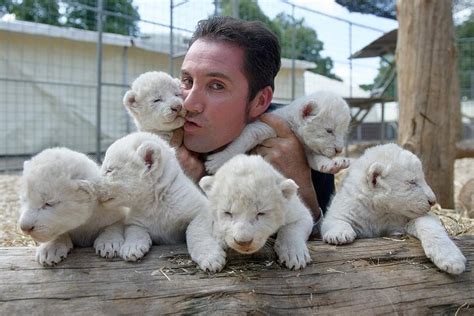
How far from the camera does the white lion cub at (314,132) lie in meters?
3.81

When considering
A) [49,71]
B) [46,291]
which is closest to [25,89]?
[49,71]

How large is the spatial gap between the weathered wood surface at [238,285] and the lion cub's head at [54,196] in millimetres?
204

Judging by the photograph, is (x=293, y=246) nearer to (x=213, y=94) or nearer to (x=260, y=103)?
(x=213, y=94)

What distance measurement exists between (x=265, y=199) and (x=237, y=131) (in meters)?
1.41

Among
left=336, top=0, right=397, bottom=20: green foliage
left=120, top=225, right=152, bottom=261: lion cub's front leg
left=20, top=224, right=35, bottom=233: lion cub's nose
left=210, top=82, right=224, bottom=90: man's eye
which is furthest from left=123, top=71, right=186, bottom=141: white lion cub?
left=336, top=0, right=397, bottom=20: green foliage

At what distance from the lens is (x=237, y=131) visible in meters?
3.93

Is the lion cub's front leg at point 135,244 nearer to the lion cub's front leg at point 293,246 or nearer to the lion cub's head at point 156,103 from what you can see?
the lion cub's front leg at point 293,246

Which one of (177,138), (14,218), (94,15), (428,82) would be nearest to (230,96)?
(177,138)

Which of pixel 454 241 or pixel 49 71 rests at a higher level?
pixel 49 71

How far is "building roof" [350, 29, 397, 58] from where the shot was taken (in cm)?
1251

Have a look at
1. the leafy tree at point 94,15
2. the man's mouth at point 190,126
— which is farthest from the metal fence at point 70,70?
the man's mouth at point 190,126

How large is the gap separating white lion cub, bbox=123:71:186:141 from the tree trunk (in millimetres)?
3452

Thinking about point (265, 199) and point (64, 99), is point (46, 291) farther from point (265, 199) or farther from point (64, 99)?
point (64, 99)

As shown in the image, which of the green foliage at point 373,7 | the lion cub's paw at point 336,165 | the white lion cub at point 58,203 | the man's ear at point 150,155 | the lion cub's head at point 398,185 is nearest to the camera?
the white lion cub at point 58,203
